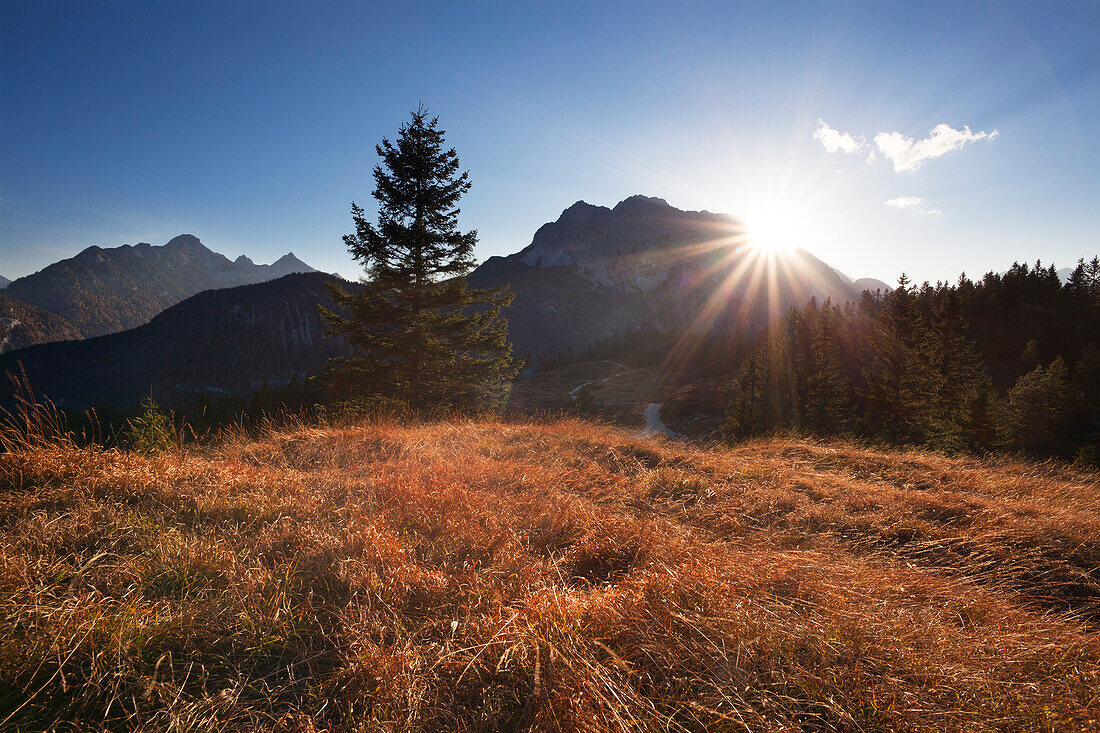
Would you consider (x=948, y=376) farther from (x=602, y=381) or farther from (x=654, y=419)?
(x=602, y=381)

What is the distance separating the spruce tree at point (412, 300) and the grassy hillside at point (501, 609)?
9.58 m

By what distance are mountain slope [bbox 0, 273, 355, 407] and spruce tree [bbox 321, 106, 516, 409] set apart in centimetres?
16510

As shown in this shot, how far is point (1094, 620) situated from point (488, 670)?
5.01m

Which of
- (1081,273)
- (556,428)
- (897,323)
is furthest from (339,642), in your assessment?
(1081,273)

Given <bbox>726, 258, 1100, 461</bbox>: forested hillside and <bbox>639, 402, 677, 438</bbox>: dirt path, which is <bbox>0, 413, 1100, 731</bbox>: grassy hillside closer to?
<bbox>726, 258, 1100, 461</bbox>: forested hillside

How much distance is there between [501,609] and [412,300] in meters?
Answer: 13.9

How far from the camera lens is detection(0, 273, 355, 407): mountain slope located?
528 ft

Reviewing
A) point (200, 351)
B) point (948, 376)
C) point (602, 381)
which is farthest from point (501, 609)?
point (200, 351)

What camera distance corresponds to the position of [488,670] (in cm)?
202

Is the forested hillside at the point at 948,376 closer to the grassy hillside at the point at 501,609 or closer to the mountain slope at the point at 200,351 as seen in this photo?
the grassy hillside at the point at 501,609

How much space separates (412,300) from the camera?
585 inches

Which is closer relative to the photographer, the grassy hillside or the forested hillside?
the grassy hillside

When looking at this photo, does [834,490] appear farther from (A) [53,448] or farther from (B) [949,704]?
(A) [53,448]

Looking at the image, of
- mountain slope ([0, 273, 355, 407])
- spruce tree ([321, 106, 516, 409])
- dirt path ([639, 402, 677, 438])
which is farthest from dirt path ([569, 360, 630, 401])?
mountain slope ([0, 273, 355, 407])
